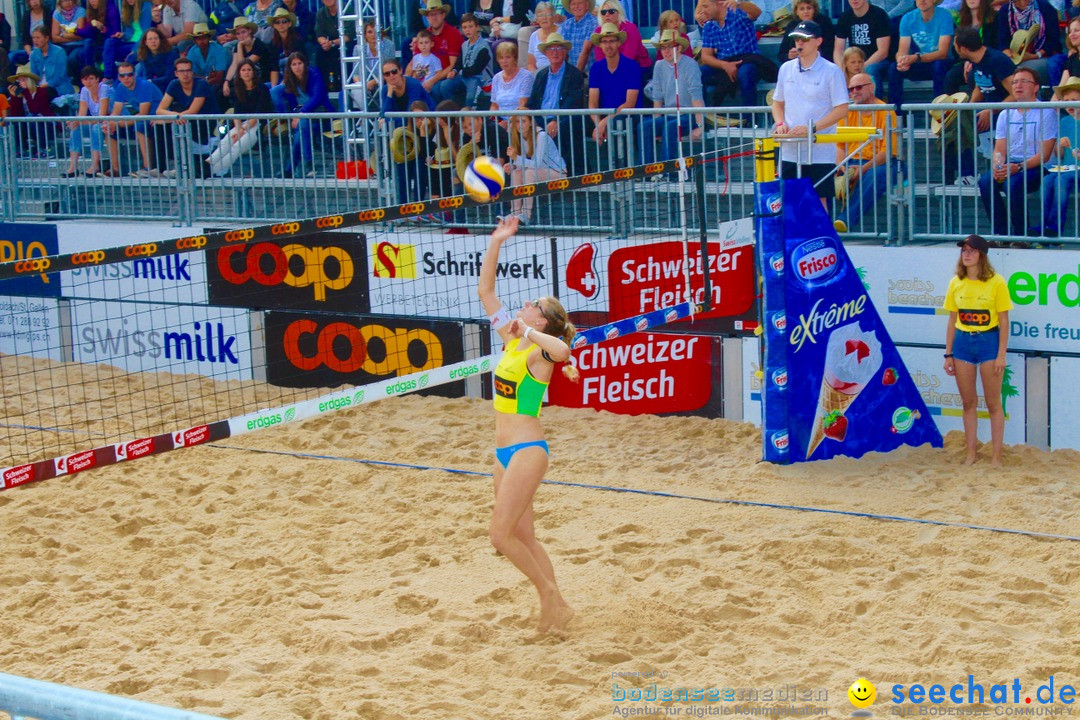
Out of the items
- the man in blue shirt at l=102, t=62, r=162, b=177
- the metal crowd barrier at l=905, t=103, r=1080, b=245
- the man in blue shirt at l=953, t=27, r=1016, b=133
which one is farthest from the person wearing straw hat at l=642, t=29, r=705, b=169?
the man in blue shirt at l=102, t=62, r=162, b=177

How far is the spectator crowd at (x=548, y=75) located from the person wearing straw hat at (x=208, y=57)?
0.06ft

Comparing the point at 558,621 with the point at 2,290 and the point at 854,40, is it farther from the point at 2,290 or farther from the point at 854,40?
the point at 2,290

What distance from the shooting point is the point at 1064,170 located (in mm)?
8242

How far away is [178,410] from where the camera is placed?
10547 mm

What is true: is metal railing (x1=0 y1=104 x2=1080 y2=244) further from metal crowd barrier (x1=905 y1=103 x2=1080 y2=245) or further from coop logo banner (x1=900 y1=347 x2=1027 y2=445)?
coop logo banner (x1=900 y1=347 x2=1027 y2=445)

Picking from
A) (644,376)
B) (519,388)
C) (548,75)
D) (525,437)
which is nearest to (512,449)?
(525,437)

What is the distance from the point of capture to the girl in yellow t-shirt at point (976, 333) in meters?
8.06

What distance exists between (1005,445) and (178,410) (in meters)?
6.47

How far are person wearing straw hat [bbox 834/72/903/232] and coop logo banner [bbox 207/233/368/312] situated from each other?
13.4ft

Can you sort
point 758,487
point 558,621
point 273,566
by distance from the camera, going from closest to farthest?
1. point 558,621
2. point 273,566
3. point 758,487

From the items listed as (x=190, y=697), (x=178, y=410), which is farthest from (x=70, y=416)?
(x=190, y=697)

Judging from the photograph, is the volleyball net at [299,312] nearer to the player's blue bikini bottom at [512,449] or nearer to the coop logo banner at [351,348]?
the coop logo banner at [351,348]

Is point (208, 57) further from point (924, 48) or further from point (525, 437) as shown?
point (525, 437)

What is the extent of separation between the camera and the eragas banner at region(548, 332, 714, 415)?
9.67 meters
